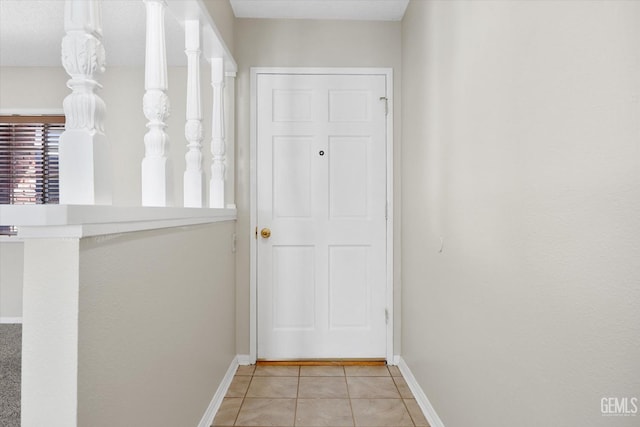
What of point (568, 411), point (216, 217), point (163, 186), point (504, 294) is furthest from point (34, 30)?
point (568, 411)

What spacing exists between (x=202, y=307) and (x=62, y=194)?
1119mm

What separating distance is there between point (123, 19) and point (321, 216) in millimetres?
2103

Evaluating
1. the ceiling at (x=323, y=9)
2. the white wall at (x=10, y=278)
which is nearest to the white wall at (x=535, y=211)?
the ceiling at (x=323, y=9)

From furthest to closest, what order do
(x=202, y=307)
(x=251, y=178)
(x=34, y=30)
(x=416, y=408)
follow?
(x=34, y=30)
(x=251, y=178)
(x=416, y=408)
(x=202, y=307)

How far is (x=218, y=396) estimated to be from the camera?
225 centimetres

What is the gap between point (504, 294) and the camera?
4.24 ft

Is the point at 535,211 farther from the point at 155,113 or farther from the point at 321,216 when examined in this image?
the point at 321,216

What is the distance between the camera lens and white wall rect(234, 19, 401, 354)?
283 cm

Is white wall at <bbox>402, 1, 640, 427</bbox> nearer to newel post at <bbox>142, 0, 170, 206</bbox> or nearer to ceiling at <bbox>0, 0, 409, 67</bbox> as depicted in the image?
ceiling at <bbox>0, 0, 409, 67</bbox>

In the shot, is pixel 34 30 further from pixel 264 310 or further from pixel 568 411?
pixel 568 411

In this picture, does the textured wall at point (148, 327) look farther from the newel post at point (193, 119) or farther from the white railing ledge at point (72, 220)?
the newel post at point (193, 119)

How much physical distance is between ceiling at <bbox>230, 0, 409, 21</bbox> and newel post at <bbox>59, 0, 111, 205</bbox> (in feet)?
6.21

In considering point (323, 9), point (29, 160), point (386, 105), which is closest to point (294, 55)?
point (323, 9)

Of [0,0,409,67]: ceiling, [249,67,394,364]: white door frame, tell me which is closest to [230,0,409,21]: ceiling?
[0,0,409,67]: ceiling
